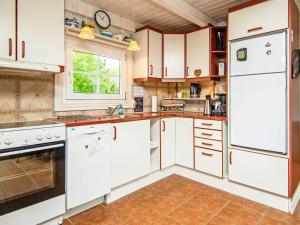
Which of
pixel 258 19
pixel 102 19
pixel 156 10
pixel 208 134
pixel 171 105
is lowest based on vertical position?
pixel 208 134

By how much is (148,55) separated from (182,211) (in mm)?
2122

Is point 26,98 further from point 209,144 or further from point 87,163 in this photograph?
point 209,144

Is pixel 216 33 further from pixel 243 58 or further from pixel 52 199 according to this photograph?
pixel 52 199

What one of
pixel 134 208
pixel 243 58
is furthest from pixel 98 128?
pixel 243 58

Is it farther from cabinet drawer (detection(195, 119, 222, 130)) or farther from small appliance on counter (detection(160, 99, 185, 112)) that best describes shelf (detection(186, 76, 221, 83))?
cabinet drawer (detection(195, 119, 222, 130))

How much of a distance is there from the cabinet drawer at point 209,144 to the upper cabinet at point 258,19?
1.30 meters

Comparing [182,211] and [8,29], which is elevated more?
[8,29]

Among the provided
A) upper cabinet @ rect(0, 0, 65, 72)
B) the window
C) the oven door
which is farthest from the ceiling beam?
the oven door

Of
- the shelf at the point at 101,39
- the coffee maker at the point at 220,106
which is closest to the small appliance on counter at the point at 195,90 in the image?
the coffee maker at the point at 220,106

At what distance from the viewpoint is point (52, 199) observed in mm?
1755

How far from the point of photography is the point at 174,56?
320 cm

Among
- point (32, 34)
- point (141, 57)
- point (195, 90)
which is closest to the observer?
point (32, 34)

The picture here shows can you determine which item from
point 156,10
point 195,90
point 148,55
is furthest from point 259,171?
point 156,10

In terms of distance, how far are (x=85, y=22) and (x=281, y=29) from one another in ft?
7.25
